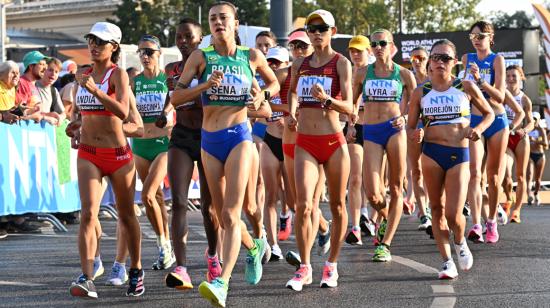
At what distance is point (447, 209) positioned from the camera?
1127cm

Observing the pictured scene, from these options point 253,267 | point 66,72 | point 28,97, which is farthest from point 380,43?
point 66,72

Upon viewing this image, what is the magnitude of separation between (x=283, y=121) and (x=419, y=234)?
3.28 m

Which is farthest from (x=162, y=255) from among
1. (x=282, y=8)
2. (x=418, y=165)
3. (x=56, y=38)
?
(x=56, y=38)

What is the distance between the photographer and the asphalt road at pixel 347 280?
934 cm

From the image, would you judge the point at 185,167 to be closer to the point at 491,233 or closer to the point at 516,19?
the point at 491,233

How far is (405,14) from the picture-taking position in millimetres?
78438

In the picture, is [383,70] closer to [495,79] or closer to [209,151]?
[495,79]

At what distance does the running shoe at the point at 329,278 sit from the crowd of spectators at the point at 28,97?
659cm

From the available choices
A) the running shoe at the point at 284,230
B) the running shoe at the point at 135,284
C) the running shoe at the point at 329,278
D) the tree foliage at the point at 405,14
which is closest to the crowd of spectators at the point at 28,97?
the running shoe at the point at 284,230

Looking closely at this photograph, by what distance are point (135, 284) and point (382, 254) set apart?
332cm

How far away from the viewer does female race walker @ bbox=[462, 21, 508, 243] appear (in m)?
14.2

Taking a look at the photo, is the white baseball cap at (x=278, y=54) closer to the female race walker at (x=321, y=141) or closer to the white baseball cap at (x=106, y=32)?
the female race walker at (x=321, y=141)

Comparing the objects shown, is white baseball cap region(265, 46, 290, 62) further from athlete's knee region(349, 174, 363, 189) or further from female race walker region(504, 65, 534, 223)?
female race walker region(504, 65, 534, 223)

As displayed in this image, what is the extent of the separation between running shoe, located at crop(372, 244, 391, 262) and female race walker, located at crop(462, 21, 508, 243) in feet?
6.61
